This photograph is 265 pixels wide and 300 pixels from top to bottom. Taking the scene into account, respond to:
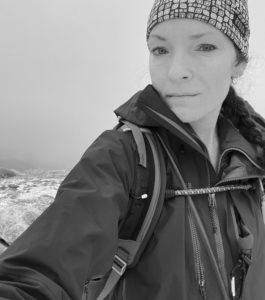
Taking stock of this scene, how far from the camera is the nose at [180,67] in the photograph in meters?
2.23

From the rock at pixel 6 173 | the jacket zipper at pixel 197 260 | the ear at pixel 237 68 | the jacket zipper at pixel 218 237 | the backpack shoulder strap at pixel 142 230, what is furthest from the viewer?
the rock at pixel 6 173

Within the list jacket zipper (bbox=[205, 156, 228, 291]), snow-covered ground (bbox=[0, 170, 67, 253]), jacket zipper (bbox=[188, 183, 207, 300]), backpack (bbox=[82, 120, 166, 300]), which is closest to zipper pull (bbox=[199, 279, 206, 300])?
jacket zipper (bbox=[188, 183, 207, 300])

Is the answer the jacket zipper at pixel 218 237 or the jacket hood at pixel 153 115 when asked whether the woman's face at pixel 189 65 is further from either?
the jacket zipper at pixel 218 237

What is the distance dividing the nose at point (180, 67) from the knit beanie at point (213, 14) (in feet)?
0.81

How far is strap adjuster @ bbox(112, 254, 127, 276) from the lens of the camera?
6.48 feet

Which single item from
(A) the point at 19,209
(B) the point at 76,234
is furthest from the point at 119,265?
(A) the point at 19,209

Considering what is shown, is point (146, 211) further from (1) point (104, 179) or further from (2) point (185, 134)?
(2) point (185, 134)

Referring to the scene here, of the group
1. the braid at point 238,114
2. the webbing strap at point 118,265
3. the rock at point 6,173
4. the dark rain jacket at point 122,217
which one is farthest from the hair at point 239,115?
the rock at point 6,173

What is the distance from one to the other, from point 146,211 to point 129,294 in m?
0.50

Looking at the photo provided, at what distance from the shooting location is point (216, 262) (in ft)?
7.18

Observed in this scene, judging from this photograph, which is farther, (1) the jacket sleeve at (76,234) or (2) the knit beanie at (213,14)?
(2) the knit beanie at (213,14)

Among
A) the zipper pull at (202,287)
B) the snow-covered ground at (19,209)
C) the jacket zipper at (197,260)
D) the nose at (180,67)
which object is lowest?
the snow-covered ground at (19,209)

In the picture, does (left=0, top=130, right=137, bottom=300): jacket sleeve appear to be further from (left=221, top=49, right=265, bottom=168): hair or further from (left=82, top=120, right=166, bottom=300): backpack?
(left=221, top=49, right=265, bottom=168): hair

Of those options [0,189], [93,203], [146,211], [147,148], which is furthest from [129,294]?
[0,189]
